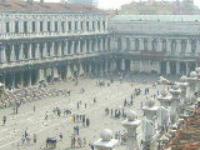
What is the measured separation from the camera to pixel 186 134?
80.0ft

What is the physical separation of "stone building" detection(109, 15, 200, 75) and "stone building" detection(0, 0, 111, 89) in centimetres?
356

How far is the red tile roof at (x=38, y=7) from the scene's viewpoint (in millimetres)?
81925

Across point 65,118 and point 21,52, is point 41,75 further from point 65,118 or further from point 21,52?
point 65,118

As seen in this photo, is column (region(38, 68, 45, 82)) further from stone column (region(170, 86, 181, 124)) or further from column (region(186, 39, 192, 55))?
stone column (region(170, 86, 181, 124))

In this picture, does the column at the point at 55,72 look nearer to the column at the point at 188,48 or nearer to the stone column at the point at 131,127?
the column at the point at 188,48

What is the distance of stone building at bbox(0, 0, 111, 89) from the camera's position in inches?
3137

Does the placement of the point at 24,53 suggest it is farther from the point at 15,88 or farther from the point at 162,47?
the point at 162,47

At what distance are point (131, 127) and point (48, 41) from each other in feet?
214

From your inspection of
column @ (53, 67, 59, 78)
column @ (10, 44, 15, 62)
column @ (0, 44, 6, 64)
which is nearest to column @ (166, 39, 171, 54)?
column @ (53, 67, 59, 78)

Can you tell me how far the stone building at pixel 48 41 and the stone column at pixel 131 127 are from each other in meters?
53.1

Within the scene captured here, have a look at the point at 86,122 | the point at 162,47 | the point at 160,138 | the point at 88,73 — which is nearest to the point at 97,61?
the point at 88,73

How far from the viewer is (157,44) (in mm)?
105312

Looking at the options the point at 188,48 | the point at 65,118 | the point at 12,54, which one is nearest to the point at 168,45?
the point at 188,48

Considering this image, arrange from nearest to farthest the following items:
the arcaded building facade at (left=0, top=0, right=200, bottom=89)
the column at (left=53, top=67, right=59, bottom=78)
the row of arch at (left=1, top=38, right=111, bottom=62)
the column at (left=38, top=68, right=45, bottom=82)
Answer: the row of arch at (left=1, top=38, right=111, bottom=62)
the arcaded building facade at (left=0, top=0, right=200, bottom=89)
the column at (left=38, top=68, right=45, bottom=82)
the column at (left=53, top=67, right=59, bottom=78)
